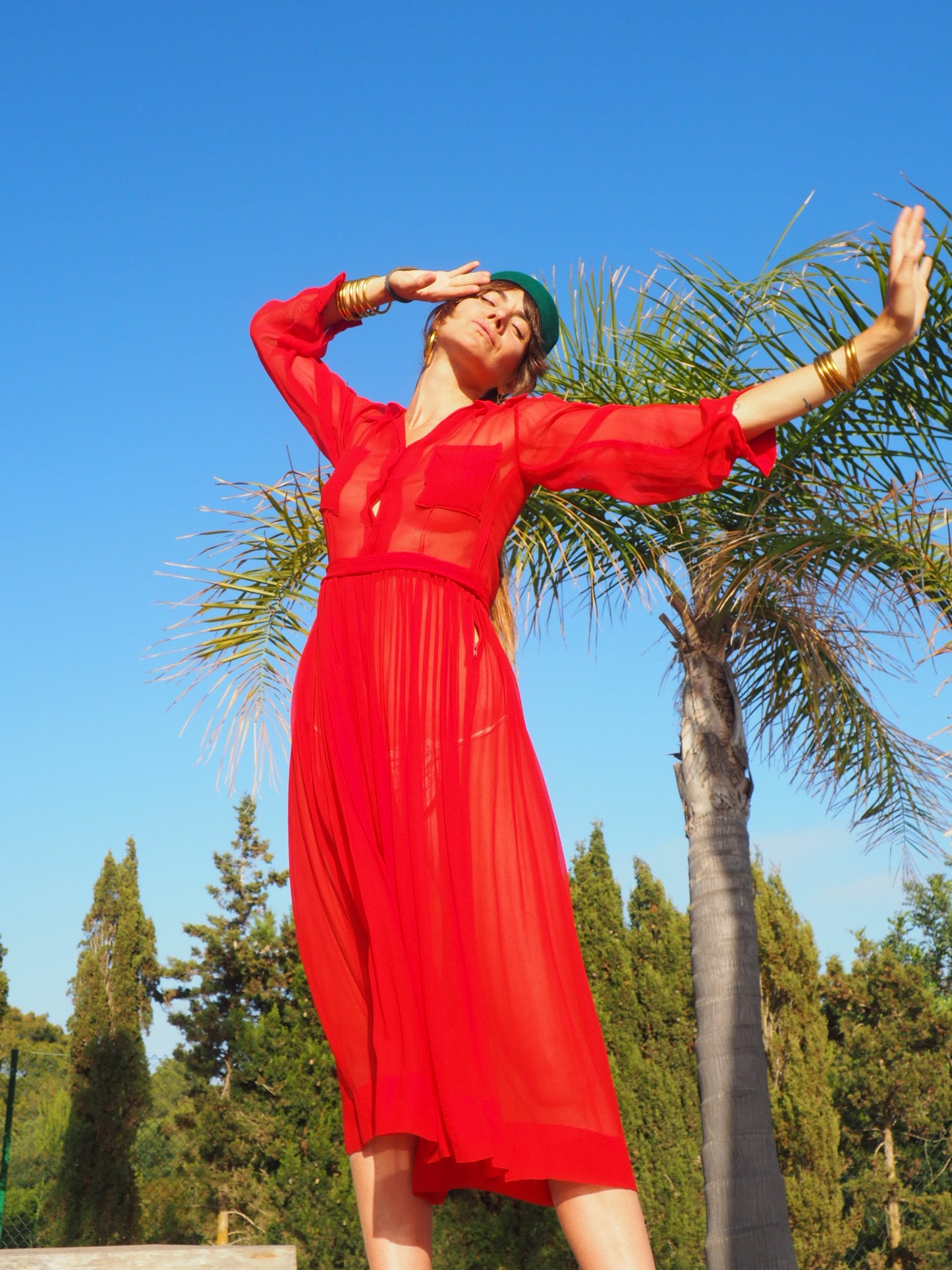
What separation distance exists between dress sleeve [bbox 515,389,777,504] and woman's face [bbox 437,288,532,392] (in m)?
0.21

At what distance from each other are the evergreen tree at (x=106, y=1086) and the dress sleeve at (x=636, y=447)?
398 inches

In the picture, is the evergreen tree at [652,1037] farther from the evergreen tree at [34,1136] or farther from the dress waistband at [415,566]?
the dress waistband at [415,566]

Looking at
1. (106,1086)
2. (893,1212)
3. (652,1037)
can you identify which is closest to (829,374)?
(652,1037)

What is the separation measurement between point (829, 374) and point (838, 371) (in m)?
0.01

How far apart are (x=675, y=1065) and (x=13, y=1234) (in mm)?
8941

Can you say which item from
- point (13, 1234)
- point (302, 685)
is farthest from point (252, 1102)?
point (302, 685)

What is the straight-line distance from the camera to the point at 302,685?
1.98 meters

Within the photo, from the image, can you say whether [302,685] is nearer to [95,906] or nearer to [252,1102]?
[252,1102]

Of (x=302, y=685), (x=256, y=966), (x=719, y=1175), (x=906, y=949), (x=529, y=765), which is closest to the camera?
(x=529, y=765)

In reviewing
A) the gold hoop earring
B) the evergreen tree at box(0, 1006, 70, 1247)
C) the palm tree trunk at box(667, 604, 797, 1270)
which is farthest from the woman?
the evergreen tree at box(0, 1006, 70, 1247)

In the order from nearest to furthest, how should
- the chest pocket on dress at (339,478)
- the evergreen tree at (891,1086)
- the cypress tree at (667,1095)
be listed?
the chest pocket on dress at (339,478)
the cypress tree at (667,1095)
the evergreen tree at (891,1086)

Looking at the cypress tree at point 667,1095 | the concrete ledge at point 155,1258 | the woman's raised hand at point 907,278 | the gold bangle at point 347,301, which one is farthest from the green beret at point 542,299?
the cypress tree at point 667,1095

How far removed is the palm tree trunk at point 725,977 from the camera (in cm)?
421

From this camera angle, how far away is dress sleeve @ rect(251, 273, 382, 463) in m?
2.22
